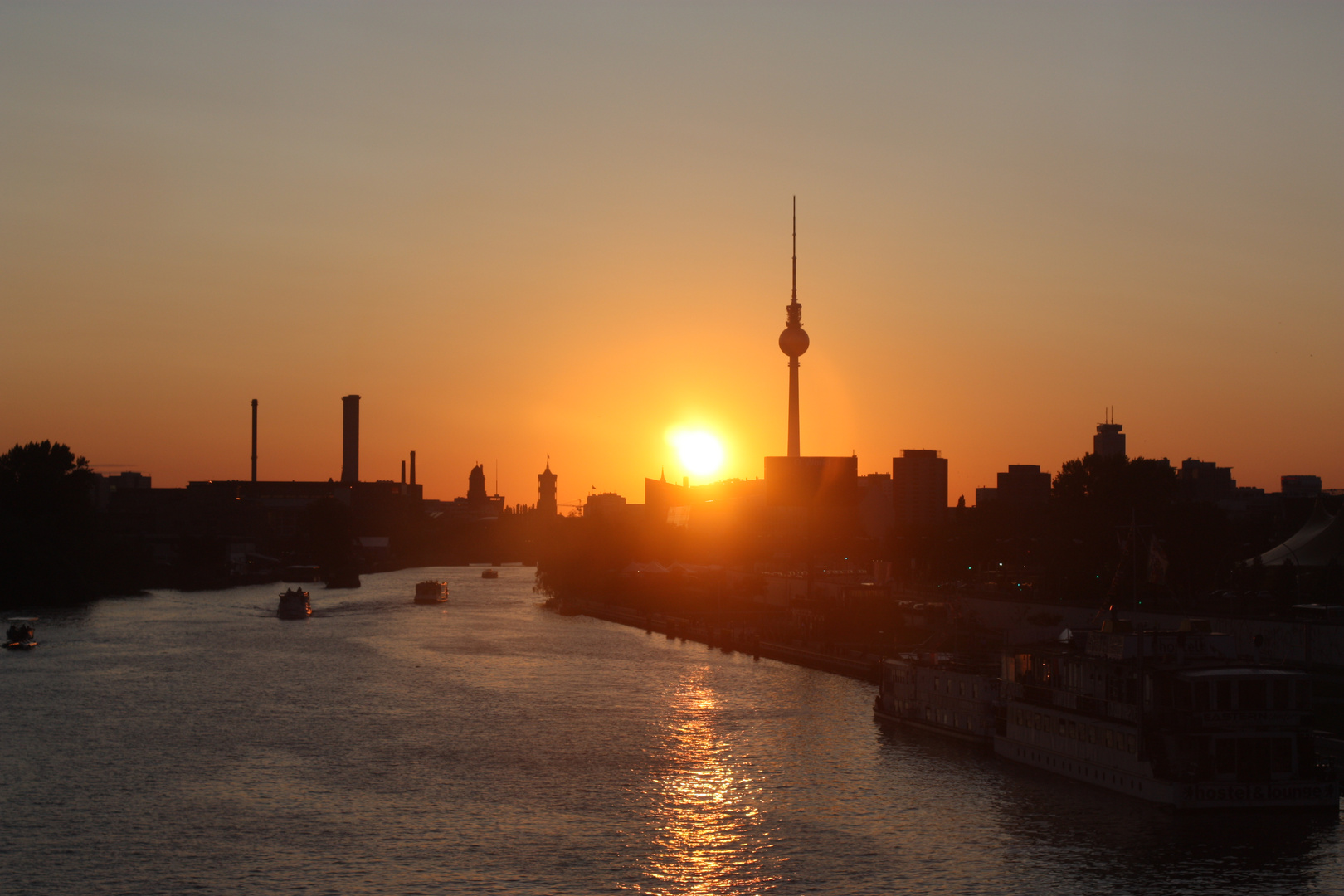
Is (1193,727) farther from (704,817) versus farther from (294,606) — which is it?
(294,606)

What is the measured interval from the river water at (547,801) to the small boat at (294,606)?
4605cm

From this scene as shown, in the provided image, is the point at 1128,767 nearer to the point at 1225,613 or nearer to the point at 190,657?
the point at 1225,613

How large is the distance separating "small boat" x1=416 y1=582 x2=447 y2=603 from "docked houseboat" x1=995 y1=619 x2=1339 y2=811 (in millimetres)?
113120

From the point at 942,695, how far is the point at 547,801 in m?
21.3

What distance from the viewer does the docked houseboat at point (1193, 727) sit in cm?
4222

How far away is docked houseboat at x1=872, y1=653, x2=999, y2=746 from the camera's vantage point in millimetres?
55750

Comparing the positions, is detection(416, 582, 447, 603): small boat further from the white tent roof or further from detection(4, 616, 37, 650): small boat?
the white tent roof

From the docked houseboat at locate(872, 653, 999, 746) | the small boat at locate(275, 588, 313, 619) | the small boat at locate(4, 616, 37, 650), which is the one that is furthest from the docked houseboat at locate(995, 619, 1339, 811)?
the small boat at locate(275, 588, 313, 619)

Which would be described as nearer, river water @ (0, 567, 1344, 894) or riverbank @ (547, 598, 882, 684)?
river water @ (0, 567, 1344, 894)

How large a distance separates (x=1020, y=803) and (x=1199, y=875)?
8956 mm

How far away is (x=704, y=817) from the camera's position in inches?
1719

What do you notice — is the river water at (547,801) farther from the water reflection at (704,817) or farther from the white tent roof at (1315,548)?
the white tent roof at (1315,548)

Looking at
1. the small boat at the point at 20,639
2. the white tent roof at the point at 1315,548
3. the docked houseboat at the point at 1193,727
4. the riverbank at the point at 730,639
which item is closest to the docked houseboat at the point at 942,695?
the docked houseboat at the point at 1193,727

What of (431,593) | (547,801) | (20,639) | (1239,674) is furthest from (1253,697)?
(431,593)
